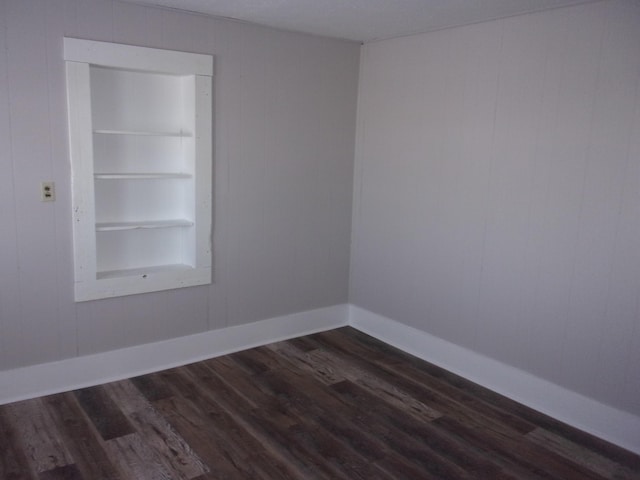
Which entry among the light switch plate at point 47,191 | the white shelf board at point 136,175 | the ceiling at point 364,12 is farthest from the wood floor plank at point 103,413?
the ceiling at point 364,12

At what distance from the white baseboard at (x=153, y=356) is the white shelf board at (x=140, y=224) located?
788 millimetres

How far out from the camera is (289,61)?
4000 millimetres

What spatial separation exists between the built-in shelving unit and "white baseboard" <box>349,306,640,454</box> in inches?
59.5

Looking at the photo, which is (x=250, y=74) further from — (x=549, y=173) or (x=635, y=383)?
(x=635, y=383)

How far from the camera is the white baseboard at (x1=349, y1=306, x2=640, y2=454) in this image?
2.96 metres

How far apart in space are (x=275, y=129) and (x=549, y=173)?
1910mm

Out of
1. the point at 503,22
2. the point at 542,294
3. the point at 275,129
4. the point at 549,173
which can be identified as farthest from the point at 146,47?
the point at 542,294

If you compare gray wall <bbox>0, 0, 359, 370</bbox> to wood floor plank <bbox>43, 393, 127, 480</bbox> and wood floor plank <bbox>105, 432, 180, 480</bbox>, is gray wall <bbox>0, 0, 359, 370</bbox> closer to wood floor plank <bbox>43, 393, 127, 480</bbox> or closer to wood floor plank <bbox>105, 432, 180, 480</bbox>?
wood floor plank <bbox>43, 393, 127, 480</bbox>

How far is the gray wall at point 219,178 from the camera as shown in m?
3.05

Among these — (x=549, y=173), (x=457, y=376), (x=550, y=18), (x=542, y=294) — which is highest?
(x=550, y=18)

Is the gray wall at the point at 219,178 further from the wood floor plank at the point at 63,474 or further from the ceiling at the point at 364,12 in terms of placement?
the wood floor plank at the point at 63,474

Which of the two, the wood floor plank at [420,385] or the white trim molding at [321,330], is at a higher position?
the white trim molding at [321,330]

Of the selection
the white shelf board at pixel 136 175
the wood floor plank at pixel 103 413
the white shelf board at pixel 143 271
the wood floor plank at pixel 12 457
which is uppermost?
the white shelf board at pixel 136 175

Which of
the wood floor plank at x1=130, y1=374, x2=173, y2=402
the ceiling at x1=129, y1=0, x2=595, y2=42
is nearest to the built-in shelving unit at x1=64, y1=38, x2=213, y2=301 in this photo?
the ceiling at x1=129, y1=0, x2=595, y2=42
